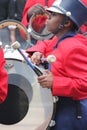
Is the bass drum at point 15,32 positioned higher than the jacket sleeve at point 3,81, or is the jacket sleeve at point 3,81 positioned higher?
the bass drum at point 15,32

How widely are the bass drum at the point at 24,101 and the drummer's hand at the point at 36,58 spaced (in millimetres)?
49

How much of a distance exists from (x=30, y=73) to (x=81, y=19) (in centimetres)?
44

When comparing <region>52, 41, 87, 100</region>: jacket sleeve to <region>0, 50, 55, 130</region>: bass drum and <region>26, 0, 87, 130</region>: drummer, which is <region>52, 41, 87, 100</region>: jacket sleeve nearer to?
<region>26, 0, 87, 130</region>: drummer

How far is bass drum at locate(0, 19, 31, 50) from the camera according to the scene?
13.7 ft

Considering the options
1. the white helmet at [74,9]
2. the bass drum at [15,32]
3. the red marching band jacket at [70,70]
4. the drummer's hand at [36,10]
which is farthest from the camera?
the drummer's hand at [36,10]

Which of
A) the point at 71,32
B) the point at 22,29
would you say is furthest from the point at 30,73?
the point at 22,29

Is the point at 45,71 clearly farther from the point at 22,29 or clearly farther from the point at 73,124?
the point at 22,29

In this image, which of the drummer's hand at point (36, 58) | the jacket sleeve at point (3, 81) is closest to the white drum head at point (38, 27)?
the drummer's hand at point (36, 58)

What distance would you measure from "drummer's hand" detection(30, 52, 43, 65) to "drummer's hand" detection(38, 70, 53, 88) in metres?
0.17

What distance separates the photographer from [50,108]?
10.3 ft

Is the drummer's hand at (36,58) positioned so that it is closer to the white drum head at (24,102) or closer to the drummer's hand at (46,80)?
the white drum head at (24,102)

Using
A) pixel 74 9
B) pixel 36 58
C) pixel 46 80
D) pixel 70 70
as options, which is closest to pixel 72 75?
pixel 70 70

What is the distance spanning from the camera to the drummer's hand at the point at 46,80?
3016 millimetres

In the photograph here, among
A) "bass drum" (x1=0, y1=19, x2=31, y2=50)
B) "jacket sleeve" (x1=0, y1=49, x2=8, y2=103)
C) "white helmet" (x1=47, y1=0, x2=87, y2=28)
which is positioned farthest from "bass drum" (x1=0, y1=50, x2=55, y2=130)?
"bass drum" (x1=0, y1=19, x2=31, y2=50)
